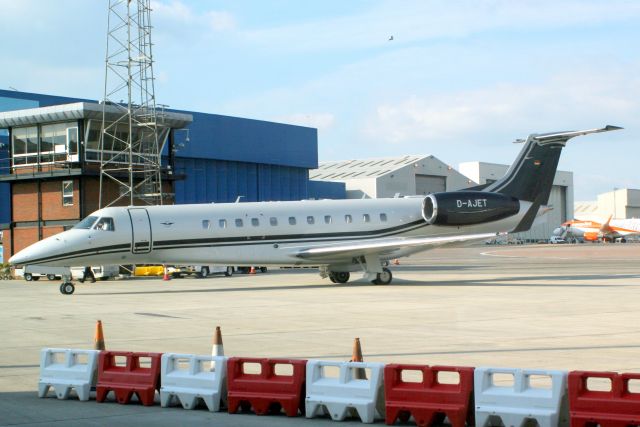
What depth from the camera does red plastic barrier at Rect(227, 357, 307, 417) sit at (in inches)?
385

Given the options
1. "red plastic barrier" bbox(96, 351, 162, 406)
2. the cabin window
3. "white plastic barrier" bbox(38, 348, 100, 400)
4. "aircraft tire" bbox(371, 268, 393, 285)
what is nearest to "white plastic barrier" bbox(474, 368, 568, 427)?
"red plastic barrier" bbox(96, 351, 162, 406)

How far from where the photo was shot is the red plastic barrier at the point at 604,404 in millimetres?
8234

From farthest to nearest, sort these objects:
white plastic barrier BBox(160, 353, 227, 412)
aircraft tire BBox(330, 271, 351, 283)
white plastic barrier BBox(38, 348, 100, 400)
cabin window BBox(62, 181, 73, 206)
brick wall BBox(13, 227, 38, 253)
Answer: brick wall BBox(13, 227, 38, 253), cabin window BBox(62, 181, 73, 206), aircraft tire BBox(330, 271, 351, 283), white plastic barrier BBox(38, 348, 100, 400), white plastic barrier BBox(160, 353, 227, 412)

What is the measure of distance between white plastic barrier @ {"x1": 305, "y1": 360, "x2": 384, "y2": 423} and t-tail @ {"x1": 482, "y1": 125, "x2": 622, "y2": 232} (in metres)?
25.7

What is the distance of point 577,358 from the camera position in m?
12.8

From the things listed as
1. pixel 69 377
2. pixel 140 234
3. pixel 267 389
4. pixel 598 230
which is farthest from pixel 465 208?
pixel 598 230

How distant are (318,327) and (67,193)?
3090cm

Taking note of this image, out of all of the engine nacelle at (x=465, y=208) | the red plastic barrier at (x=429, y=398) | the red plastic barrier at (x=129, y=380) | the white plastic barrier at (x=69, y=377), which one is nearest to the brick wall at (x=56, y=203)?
the engine nacelle at (x=465, y=208)

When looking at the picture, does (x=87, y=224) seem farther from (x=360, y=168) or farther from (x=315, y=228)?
(x=360, y=168)

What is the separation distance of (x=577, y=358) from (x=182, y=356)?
5956mm

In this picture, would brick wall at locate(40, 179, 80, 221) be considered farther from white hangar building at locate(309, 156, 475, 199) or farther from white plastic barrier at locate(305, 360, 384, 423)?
white hangar building at locate(309, 156, 475, 199)

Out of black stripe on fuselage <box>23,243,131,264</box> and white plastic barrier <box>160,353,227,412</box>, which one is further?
black stripe on fuselage <box>23,243,131,264</box>

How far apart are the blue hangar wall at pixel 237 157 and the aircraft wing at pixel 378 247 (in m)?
33.4

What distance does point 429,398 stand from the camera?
360 inches
